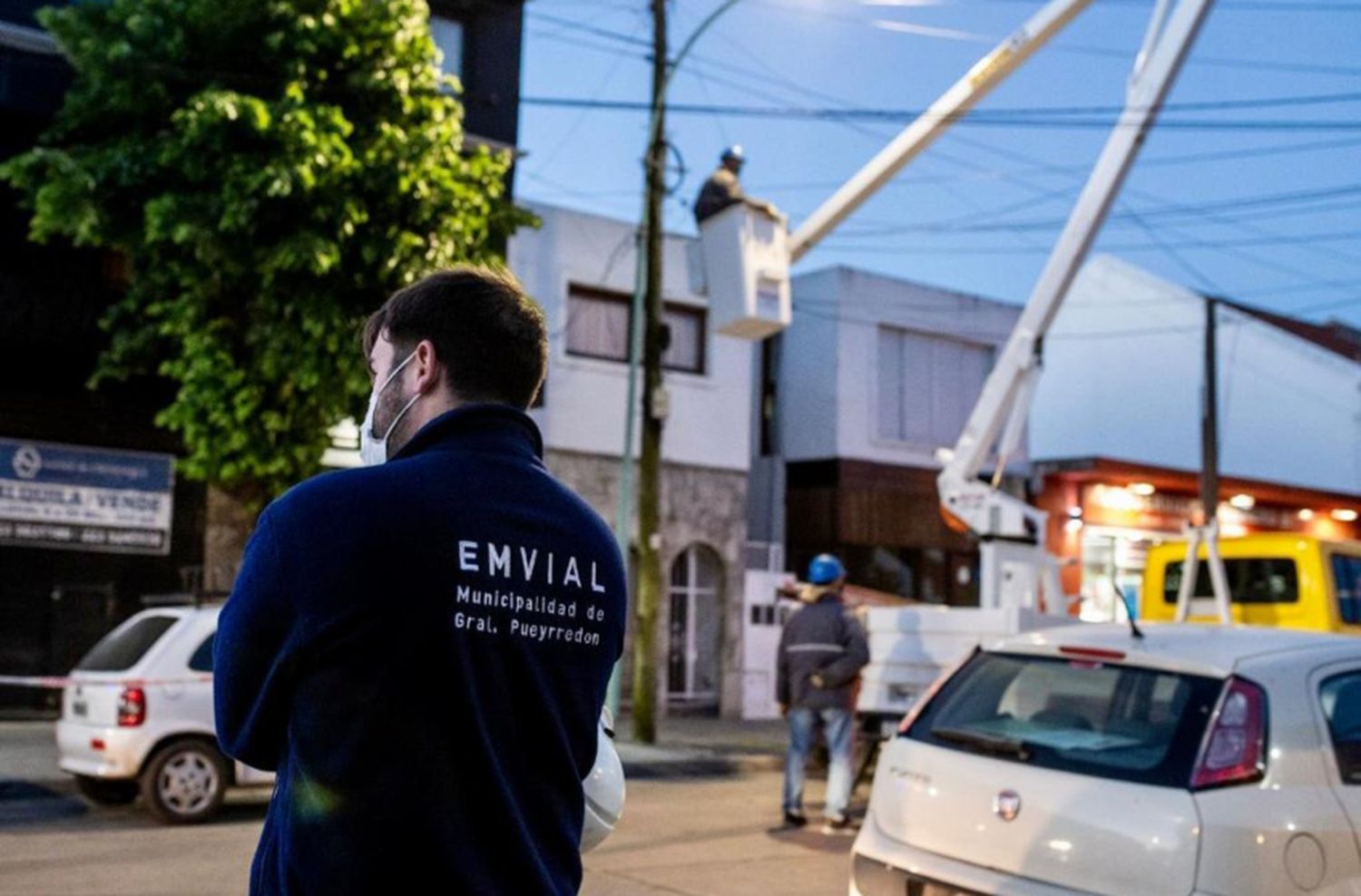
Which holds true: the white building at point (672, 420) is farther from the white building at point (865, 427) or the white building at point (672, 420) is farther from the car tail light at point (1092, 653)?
the car tail light at point (1092, 653)

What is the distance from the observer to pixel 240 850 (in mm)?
9070

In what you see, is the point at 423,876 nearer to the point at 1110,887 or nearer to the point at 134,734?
the point at 1110,887

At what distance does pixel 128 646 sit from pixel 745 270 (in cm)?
578

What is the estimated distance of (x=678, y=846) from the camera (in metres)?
9.38

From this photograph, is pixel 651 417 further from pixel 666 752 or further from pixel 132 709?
pixel 132 709

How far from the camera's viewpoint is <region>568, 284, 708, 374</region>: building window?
21.3m

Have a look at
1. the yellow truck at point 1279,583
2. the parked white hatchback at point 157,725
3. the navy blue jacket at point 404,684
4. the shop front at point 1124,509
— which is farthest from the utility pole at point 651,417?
the navy blue jacket at point 404,684

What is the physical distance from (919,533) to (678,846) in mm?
16366

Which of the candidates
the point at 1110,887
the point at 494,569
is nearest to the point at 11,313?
the point at 1110,887

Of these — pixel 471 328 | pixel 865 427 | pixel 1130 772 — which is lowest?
pixel 1130 772

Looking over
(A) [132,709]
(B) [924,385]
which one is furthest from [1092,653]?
(B) [924,385]

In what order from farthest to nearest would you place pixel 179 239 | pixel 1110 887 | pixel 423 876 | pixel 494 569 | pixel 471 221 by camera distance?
1. pixel 471 221
2. pixel 179 239
3. pixel 1110 887
4. pixel 494 569
5. pixel 423 876

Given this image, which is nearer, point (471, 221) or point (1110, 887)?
point (1110, 887)

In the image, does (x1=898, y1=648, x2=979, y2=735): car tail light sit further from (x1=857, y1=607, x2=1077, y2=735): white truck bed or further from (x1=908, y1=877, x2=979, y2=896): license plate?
(x1=857, y1=607, x2=1077, y2=735): white truck bed
